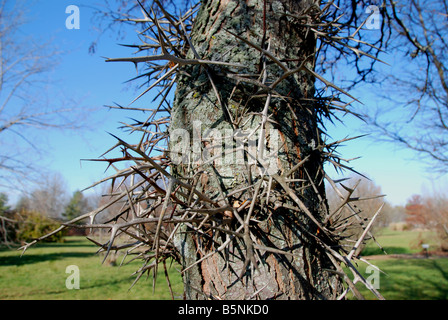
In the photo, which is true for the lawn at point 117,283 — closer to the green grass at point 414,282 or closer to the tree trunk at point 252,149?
the green grass at point 414,282

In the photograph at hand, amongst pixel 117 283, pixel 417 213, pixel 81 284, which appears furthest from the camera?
pixel 417 213

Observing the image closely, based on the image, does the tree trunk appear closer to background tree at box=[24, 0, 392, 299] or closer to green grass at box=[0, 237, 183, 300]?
background tree at box=[24, 0, 392, 299]

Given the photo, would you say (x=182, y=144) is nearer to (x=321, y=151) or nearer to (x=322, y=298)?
(x=321, y=151)

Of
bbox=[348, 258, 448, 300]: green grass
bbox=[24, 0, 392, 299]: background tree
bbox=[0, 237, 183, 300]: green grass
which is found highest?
bbox=[24, 0, 392, 299]: background tree

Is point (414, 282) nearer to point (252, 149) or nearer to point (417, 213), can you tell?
point (252, 149)

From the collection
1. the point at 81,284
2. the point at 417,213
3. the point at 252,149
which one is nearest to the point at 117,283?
the point at 81,284

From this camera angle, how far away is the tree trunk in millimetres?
1002

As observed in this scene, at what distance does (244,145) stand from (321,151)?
0.41m

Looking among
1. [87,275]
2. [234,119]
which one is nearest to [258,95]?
[234,119]

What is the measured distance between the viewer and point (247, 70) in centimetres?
115

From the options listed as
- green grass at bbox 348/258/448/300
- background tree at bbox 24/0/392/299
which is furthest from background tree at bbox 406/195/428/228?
background tree at bbox 24/0/392/299

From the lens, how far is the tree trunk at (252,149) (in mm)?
1002

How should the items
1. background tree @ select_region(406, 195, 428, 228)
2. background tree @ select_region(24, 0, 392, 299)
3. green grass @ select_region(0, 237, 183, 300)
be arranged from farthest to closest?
background tree @ select_region(406, 195, 428, 228) < green grass @ select_region(0, 237, 183, 300) < background tree @ select_region(24, 0, 392, 299)

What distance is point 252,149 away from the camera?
105 centimetres
